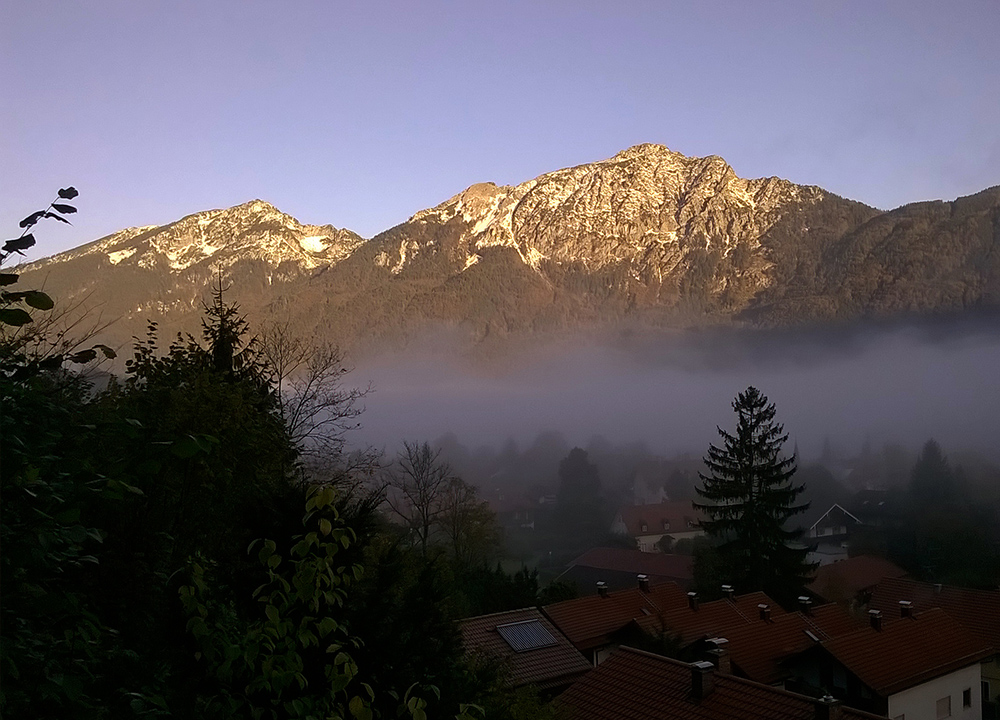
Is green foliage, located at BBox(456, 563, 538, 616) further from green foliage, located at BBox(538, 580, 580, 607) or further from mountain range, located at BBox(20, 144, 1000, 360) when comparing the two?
mountain range, located at BBox(20, 144, 1000, 360)

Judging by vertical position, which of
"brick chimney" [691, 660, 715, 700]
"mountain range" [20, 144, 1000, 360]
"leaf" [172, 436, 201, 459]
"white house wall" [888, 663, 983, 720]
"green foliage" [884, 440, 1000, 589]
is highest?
"mountain range" [20, 144, 1000, 360]

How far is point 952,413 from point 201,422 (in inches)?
6012

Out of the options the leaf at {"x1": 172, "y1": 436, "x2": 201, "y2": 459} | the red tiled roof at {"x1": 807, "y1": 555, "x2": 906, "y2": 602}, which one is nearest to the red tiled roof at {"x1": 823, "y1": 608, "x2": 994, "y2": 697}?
the red tiled roof at {"x1": 807, "y1": 555, "x2": 906, "y2": 602}

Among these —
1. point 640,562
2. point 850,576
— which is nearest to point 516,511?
point 640,562

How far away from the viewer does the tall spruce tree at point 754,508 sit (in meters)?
37.1

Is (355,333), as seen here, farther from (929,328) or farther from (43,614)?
(43,614)

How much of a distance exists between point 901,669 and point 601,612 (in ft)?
28.1

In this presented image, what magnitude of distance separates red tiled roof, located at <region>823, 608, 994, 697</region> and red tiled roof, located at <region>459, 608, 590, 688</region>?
20.1ft

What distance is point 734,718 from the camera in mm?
14695

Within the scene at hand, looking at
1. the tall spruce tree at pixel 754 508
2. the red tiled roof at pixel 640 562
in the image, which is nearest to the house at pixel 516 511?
the red tiled roof at pixel 640 562

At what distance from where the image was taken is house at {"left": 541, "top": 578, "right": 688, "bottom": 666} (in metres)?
23.4

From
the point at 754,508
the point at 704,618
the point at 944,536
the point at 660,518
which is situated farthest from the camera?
the point at 660,518

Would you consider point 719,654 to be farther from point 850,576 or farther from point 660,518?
point 660,518

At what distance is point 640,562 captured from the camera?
53.8 meters
